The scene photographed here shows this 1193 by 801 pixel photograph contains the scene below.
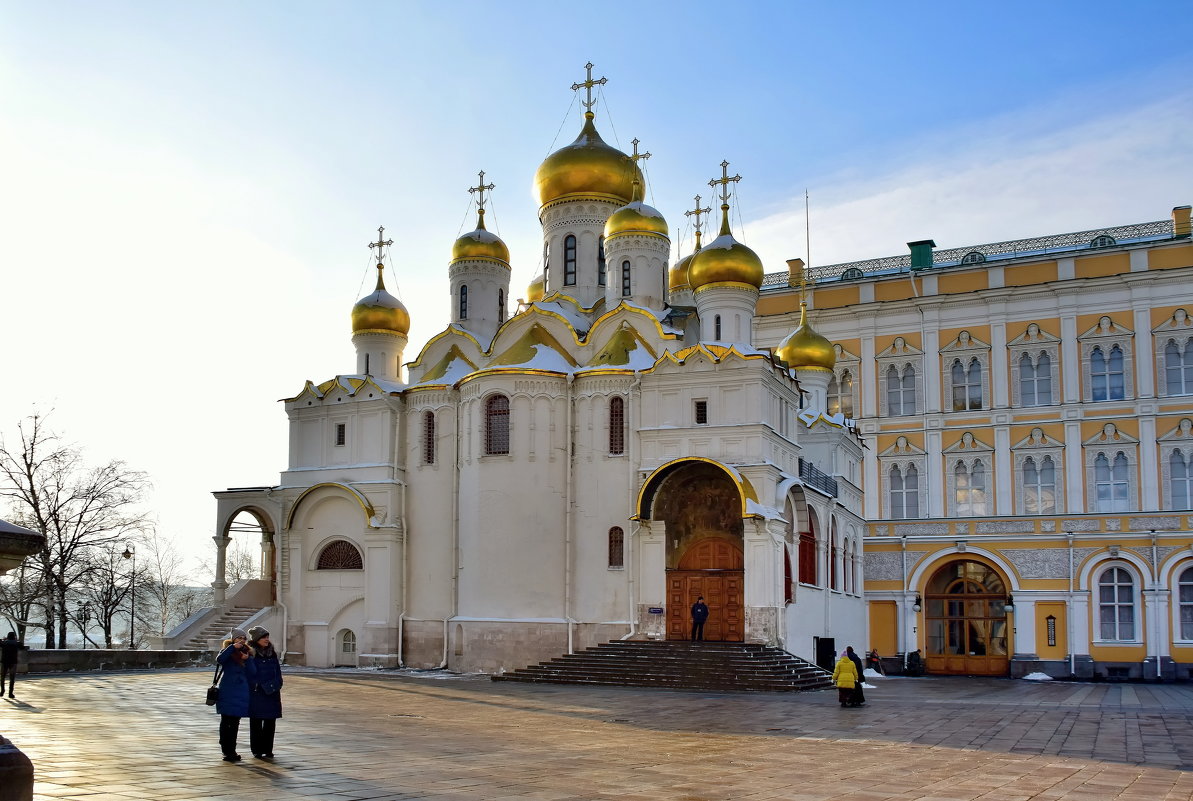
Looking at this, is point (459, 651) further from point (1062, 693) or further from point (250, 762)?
point (250, 762)

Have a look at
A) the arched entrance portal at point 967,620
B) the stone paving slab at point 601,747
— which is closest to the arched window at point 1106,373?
the arched entrance portal at point 967,620

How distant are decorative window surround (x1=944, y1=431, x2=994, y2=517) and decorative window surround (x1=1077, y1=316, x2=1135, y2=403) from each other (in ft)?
11.2

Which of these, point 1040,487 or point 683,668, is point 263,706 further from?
point 1040,487

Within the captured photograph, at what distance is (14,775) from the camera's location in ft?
21.4

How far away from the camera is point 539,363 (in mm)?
29281

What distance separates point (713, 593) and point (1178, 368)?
1783cm

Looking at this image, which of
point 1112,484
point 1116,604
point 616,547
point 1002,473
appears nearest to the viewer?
point 616,547

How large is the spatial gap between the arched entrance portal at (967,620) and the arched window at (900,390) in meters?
5.23

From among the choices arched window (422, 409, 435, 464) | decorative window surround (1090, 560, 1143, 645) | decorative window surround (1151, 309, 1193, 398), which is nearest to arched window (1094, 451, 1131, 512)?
decorative window surround (1090, 560, 1143, 645)

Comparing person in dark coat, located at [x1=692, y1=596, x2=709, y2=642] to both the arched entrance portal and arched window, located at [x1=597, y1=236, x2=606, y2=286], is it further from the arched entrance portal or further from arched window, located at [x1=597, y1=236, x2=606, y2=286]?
the arched entrance portal

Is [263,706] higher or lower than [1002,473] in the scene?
lower

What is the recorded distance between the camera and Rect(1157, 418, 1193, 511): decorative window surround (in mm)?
35250

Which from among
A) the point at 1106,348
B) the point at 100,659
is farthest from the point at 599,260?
the point at 100,659

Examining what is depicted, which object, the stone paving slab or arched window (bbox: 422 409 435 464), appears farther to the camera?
arched window (bbox: 422 409 435 464)
